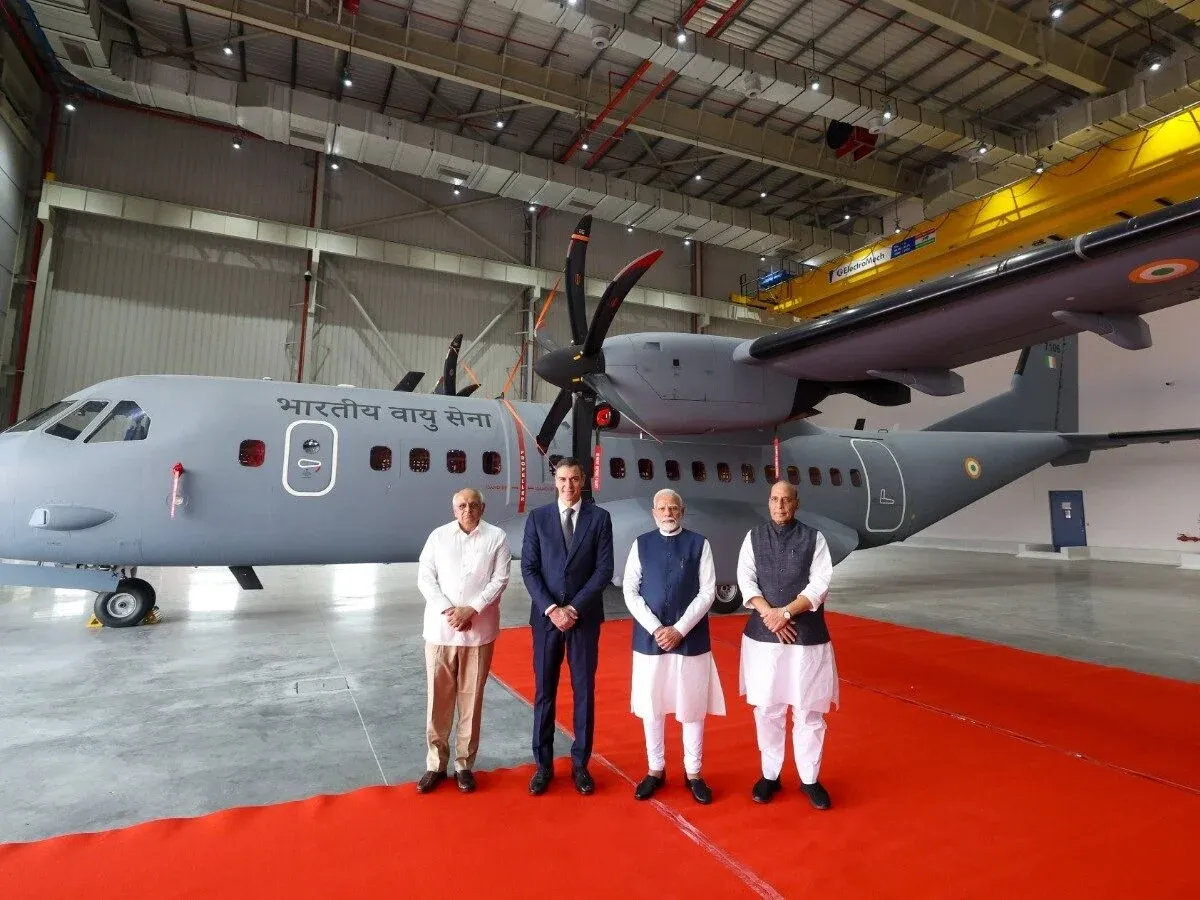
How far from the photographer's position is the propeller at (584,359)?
7.01m

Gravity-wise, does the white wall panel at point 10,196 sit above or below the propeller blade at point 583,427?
above

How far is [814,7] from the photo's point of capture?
41.7 ft

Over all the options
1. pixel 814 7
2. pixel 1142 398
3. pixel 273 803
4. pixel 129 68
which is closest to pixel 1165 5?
pixel 814 7

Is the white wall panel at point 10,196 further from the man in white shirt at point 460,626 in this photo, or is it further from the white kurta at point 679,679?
the white kurta at point 679,679

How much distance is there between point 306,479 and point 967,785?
6.87m

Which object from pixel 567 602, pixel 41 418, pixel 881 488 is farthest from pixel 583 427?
pixel 881 488

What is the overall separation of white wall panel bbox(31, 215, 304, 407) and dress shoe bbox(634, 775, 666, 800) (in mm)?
17135

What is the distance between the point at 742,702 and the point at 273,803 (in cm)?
312

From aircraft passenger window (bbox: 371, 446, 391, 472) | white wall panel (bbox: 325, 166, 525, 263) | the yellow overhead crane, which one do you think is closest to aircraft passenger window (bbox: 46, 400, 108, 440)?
aircraft passenger window (bbox: 371, 446, 391, 472)

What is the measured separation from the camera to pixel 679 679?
318 cm

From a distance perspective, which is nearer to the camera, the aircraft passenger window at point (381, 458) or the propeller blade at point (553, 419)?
the aircraft passenger window at point (381, 458)

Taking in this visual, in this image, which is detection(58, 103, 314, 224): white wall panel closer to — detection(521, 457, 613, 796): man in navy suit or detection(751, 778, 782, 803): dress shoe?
detection(521, 457, 613, 796): man in navy suit

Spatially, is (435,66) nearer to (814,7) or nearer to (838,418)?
(814,7)

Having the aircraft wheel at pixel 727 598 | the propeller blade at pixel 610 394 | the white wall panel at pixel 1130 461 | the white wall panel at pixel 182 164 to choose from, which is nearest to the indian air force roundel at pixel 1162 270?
the propeller blade at pixel 610 394
